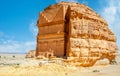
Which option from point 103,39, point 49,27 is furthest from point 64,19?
point 103,39

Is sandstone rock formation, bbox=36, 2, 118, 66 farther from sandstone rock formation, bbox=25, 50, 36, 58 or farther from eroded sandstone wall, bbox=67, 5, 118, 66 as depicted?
sandstone rock formation, bbox=25, 50, 36, 58

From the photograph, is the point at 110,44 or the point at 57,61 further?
the point at 110,44

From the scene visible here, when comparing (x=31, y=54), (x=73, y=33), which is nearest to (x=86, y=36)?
(x=73, y=33)

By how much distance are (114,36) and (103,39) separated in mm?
4237

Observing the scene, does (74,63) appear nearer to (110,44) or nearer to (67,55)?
(67,55)

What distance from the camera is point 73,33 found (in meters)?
23.2

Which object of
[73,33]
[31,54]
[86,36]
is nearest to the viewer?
[73,33]

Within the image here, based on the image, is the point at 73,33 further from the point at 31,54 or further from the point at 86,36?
the point at 31,54

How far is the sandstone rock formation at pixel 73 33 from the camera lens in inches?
919

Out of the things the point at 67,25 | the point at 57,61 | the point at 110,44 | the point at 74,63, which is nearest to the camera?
A: the point at 57,61

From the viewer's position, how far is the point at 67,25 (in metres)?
24.4

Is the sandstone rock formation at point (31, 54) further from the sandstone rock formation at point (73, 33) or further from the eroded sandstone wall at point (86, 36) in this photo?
the eroded sandstone wall at point (86, 36)

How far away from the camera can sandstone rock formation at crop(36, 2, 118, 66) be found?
2334cm

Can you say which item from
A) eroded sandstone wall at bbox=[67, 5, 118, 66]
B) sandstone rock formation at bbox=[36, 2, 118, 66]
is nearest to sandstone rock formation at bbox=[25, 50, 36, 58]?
sandstone rock formation at bbox=[36, 2, 118, 66]
